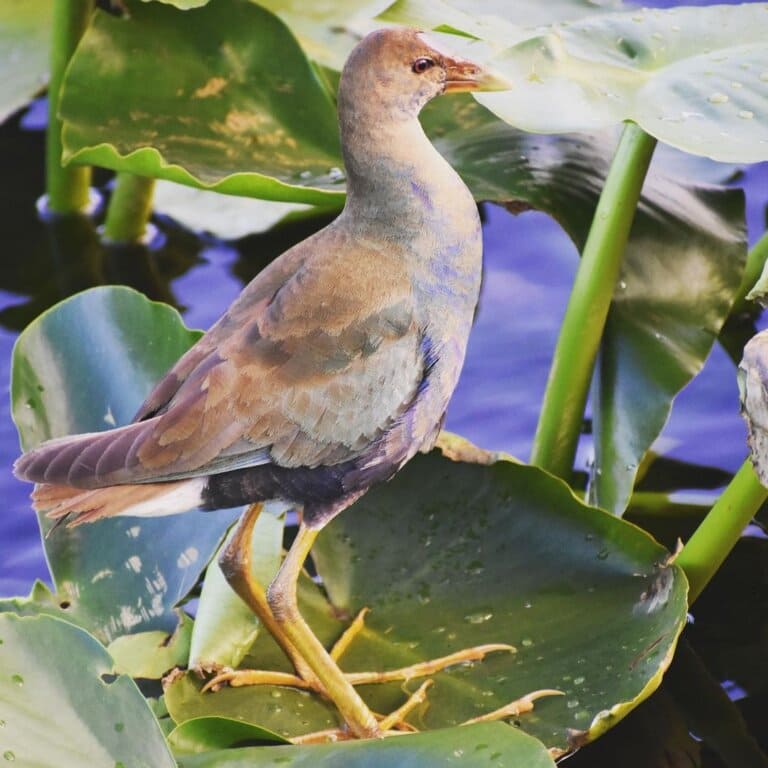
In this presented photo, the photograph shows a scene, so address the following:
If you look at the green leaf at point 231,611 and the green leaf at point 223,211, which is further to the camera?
the green leaf at point 223,211

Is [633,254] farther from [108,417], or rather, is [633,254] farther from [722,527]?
[108,417]

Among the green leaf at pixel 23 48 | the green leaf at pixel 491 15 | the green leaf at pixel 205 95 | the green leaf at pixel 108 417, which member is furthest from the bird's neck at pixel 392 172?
the green leaf at pixel 23 48

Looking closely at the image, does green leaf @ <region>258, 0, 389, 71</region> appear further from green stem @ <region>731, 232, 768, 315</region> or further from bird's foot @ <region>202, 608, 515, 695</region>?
bird's foot @ <region>202, 608, 515, 695</region>

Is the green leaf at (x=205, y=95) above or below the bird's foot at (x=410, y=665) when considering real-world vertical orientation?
above

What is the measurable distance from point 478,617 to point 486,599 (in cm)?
3

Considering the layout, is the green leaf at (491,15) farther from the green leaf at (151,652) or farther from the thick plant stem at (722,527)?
the green leaf at (151,652)

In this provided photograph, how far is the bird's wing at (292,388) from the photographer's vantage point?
1543mm

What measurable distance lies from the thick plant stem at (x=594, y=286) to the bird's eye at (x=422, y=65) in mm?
423

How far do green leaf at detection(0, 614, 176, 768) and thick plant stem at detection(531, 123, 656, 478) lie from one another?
91cm

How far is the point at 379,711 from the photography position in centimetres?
176

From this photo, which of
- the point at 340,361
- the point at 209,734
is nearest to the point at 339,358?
the point at 340,361

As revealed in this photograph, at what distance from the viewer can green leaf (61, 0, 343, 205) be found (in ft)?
6.98

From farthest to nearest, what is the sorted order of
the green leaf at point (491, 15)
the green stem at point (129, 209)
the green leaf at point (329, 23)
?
the green stem at point (129, 209)
the green leaf at point (329, 23)
the green leaf at point (491, 15)

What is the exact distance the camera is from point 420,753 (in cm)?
135
